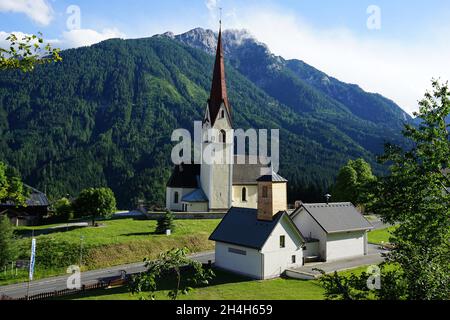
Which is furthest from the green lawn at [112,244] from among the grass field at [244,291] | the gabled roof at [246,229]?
the grass field at [244,291]

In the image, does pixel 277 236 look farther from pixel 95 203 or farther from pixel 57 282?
pixel 95 203

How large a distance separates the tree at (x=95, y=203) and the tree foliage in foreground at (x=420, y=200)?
1606 inches

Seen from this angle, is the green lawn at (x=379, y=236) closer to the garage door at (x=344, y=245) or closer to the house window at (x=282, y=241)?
the garage door at (x=344, y=245)

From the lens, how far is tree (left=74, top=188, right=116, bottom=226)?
48.5 m

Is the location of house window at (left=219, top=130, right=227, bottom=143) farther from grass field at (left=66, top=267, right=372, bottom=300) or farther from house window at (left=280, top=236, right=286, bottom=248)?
grass field at (left=66, top=267, right=372, bottom=300)

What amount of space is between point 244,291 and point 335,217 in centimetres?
1603

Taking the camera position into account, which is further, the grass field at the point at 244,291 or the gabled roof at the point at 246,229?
the gabled roof at the point at 246,229

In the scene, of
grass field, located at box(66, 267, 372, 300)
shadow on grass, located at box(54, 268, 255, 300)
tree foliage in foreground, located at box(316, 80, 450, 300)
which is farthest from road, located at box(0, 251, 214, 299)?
tree foliage in foreground, located at box(316, 80, 450, 300)

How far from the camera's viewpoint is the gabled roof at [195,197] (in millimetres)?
57281

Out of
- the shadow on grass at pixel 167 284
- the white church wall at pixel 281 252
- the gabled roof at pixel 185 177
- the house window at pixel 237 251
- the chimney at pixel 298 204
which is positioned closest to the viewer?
the shadow on grass at pixel 167 284

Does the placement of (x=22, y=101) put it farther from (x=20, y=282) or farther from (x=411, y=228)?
(x=411, y=228)
